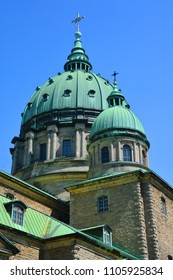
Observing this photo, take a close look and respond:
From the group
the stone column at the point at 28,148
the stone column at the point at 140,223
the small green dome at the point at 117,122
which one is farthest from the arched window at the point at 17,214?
the stone column at the point at 28,148

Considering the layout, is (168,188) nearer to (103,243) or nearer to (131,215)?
(131,215)

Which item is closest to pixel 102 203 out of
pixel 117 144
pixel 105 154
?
pixel 105 154

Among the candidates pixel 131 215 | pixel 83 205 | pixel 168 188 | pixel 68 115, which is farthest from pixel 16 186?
pixel 68 115

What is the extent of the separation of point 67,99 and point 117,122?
43.9ft

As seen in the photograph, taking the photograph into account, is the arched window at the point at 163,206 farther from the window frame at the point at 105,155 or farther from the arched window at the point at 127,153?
the window frame at the point at 105,155

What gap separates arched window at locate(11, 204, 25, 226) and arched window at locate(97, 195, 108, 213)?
7789mm

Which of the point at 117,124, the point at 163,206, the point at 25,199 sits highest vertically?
the point at 117,124

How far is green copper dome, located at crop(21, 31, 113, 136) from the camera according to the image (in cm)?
4978

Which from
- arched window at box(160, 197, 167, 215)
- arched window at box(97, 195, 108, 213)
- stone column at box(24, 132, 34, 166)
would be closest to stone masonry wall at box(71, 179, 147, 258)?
arched window at box(97, 195, 108, 213)

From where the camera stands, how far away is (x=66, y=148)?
4741 cm

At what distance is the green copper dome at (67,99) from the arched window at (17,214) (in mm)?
21939

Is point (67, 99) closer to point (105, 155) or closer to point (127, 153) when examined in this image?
point (105, 155)

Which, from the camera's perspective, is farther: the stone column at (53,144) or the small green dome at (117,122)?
the stone column at (53,144)

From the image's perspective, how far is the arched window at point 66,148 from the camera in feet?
153
